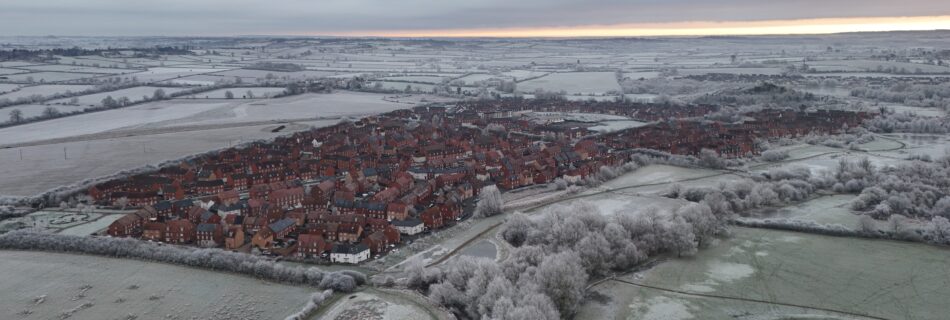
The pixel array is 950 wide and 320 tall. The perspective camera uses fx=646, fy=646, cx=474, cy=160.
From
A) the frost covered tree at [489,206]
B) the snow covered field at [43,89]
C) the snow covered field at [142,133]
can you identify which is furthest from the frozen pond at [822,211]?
the snow covered field at [43,89]

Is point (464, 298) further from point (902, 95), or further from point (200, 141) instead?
point (902, 95)

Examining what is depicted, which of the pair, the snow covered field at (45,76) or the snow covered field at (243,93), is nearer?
the snow covered field at (243,93)

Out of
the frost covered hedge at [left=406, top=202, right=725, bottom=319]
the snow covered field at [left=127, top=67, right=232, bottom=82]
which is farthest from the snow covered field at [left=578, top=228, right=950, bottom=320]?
the snow covered field at [left=127, top=67, right=232, bottom=82]

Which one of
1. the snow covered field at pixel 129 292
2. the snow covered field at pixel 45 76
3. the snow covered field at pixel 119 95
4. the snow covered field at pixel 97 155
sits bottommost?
the snow covered field at pixel 129 292

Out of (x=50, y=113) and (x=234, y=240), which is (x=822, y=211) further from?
(x=50, y=113)

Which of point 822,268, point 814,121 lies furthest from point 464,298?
point 814,121

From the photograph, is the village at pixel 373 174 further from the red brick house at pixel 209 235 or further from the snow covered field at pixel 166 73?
the snow covered field at pixel 166 73

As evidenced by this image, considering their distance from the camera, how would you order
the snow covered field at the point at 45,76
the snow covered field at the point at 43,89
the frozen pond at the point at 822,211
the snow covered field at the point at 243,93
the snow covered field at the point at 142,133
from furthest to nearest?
the snow covered field at the point at 45,76 < the snow covered field at the point at 243,93 < the snow covered field at the point at 43,89 < the snow covered field at the point at 142,133 < the frozen pond at the point at 822,211
